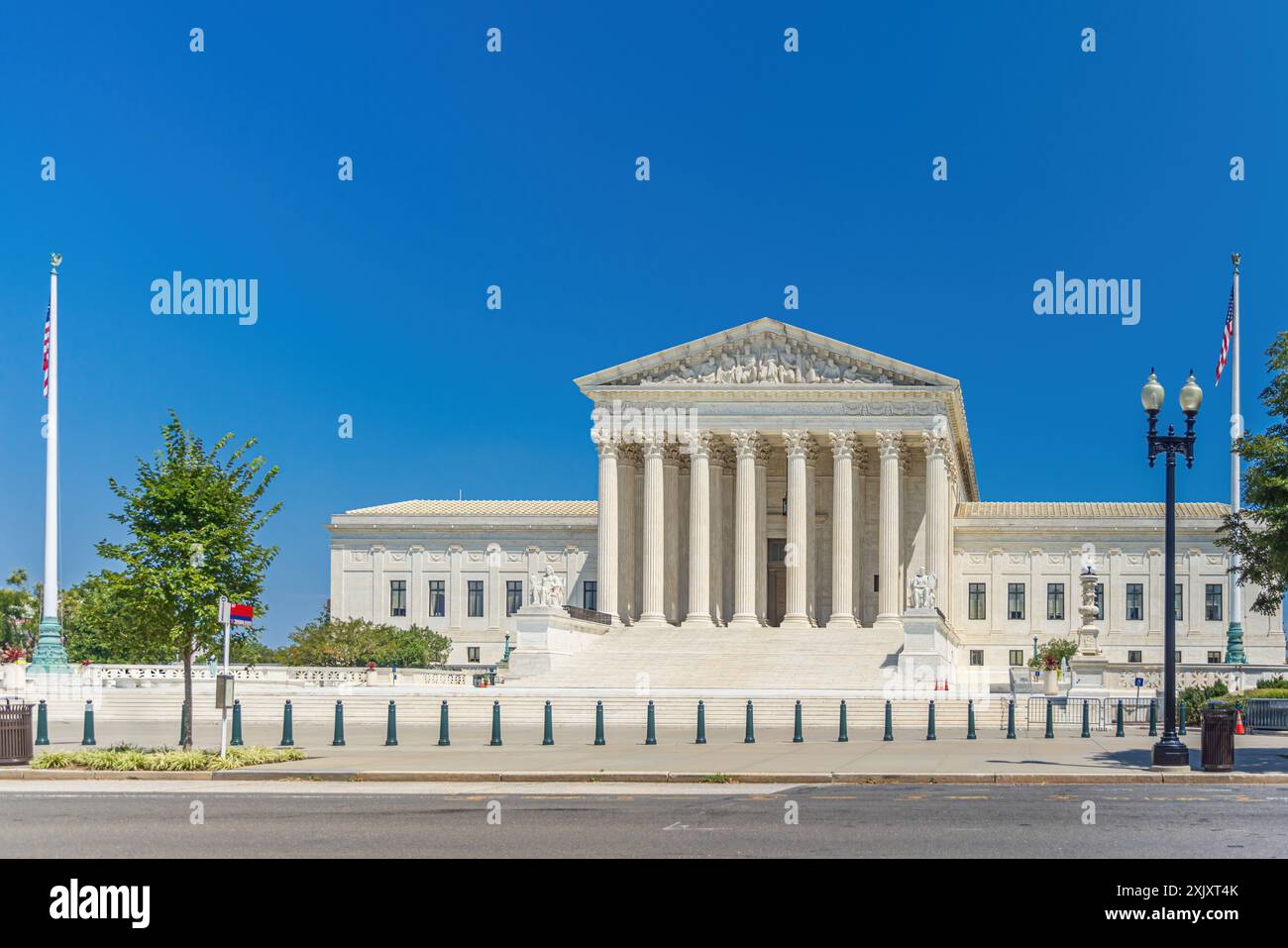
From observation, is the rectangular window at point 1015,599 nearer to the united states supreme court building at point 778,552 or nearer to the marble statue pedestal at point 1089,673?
the united states supreme court building at point 778,552

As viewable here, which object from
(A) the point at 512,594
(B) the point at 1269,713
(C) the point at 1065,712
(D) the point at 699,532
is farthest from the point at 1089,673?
(A) the point at 512,594

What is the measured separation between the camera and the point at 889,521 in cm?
7881

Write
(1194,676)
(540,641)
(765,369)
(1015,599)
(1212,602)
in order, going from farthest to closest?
1. (1015,599)
2. (1212,602)
3. (765,369)
4. (540,641)
5. (1194,676)

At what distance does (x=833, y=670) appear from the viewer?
66.8 metres

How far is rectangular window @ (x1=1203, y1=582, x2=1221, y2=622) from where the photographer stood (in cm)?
9138

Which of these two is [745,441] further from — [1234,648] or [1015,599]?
[1234,648]

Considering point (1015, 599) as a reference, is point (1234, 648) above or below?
below

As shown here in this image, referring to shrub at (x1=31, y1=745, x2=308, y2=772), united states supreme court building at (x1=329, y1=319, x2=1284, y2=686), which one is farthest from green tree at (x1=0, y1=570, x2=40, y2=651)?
shrub at (x1=31, y1=745, x2=308, y2=772)

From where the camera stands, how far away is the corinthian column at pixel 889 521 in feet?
257

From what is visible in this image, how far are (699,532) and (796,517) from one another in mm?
4745

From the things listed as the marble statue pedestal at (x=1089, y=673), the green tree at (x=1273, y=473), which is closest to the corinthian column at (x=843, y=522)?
the marble statue pedestal at (x=1089, y=673)
